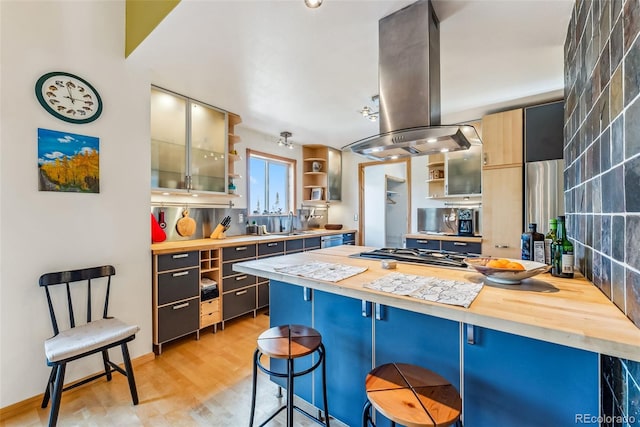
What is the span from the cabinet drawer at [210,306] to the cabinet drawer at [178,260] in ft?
1.39

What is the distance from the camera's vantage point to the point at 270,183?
4.49m

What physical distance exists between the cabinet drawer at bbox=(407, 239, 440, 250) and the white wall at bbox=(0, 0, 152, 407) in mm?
3083

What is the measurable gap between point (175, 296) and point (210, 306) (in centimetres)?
40

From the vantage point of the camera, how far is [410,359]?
4.40 feet

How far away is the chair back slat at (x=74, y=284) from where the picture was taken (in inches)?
72.5

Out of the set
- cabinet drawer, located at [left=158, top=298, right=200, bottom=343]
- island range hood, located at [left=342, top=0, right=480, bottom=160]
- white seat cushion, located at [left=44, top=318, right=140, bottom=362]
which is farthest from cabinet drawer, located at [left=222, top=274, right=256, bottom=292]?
island range hood, located at [left=342, top=0, right=480, bottom=160]

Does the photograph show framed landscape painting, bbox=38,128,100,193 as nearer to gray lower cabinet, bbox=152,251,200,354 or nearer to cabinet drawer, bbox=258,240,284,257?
gray lower cabinet, bbox=152,251,200,354

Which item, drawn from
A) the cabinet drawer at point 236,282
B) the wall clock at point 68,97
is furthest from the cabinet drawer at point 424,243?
the wall clock at point 68,97

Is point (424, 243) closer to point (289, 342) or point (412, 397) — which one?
point (289, 342)

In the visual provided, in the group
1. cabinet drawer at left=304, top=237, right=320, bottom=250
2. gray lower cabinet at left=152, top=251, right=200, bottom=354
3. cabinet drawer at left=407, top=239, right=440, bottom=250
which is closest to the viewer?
gray lower cabinet at left=152, top=251, right=200, bottom=354

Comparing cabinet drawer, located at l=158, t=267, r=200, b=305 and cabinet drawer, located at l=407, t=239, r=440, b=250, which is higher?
cabinet drawer, located at l=407, t=239, r=440, b=250

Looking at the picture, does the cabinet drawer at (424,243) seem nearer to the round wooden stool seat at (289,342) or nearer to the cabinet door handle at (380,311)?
the cabinet door handle at (380,311)

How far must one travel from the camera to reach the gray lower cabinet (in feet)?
8.09

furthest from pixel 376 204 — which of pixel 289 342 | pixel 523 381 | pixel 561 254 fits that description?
pixel 523 381
